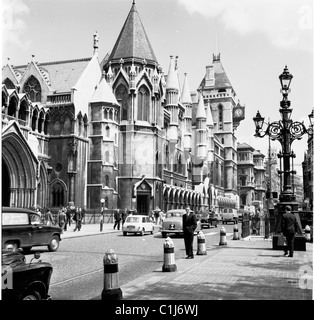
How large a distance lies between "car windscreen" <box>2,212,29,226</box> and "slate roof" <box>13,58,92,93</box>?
29441 mm

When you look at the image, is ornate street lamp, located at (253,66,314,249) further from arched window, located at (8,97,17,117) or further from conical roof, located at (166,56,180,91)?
conical roof, located at (166,56,180,91)

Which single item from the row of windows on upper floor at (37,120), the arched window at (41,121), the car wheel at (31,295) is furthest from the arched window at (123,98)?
the car wheel at (31,295)

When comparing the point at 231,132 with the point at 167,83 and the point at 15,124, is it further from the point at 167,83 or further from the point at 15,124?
the point at 15,124

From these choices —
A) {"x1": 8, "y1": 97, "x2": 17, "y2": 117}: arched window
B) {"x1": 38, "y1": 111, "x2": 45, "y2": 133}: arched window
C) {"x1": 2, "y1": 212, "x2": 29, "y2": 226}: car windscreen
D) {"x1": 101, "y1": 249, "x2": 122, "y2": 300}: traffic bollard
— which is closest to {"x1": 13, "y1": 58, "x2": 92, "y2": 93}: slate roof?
{"x1": 38, "y1": 111, "x2": 45, "y2": 133}: arched window

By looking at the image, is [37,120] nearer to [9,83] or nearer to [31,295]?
[9,83]

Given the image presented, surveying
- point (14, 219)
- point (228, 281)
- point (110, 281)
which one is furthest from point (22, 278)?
point (14, 219)

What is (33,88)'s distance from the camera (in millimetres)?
42438

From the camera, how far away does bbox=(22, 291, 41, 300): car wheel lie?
20.1ft

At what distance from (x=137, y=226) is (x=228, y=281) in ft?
56.1

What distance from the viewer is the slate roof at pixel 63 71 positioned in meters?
43.1

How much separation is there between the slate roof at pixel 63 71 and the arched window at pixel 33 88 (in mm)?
1256

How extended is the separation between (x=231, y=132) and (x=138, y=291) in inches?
3886
